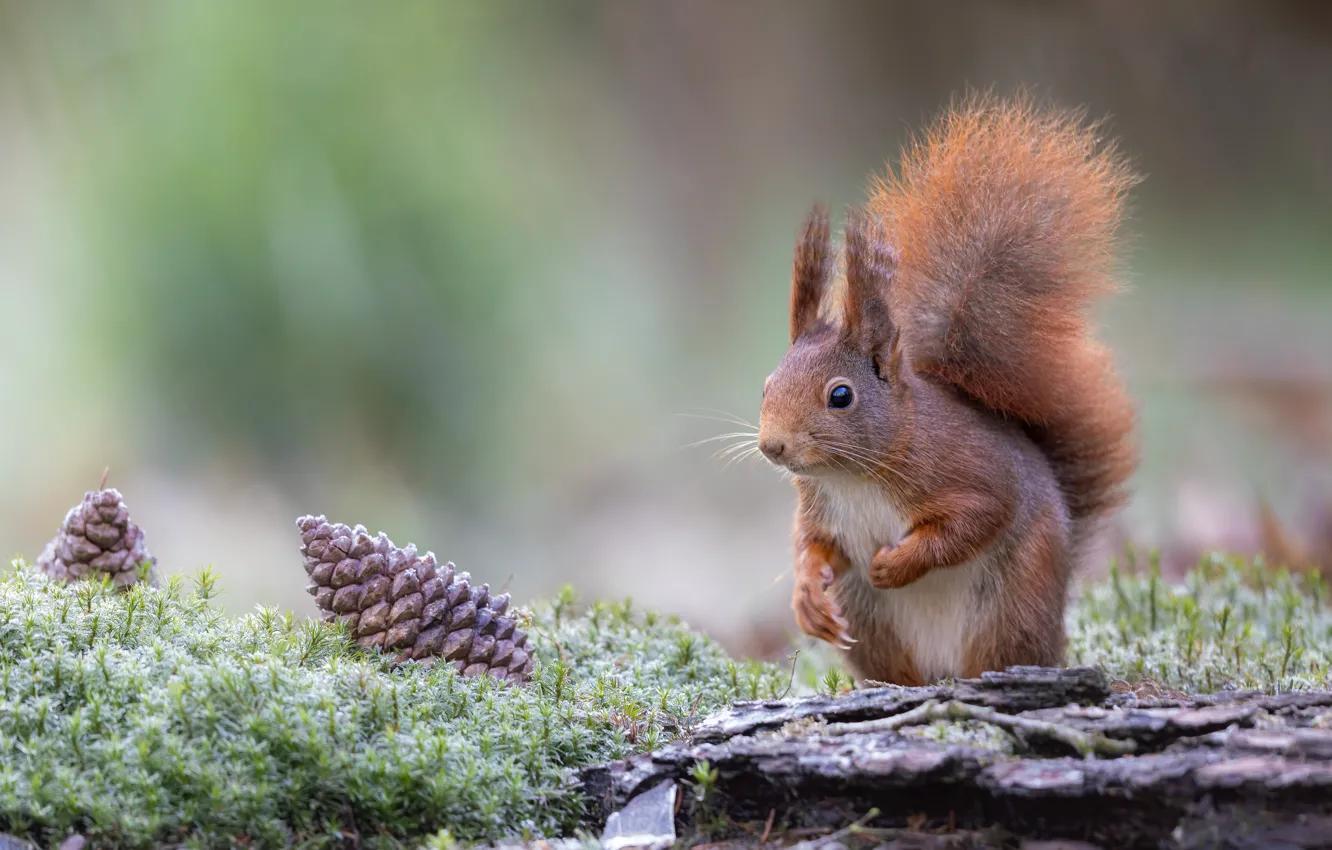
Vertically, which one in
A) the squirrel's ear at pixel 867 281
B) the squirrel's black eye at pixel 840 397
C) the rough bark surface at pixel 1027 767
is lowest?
the rough bark surface at pixel 1027 767

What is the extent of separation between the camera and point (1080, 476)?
8.29ft

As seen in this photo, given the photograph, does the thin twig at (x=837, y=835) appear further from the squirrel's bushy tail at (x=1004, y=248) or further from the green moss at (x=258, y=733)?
the squirrel's bushy tail at (x=1004, y=248)

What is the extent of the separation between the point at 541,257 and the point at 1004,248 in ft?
12.5

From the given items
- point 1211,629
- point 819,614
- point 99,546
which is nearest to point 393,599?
point 99,546

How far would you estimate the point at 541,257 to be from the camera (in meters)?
5.84

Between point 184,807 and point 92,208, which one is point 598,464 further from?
point 184,807

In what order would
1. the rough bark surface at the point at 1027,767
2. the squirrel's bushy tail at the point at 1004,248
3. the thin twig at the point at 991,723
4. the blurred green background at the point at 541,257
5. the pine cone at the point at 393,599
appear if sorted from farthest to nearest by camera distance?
the blurred green background at the point at 541,257 → the squirrel's bushy tail at the point at 1004,248 → the pine cone at the point at 393,599 → the thin twig at the point at 991,723 → the rough bark surface at the point at 1027,767

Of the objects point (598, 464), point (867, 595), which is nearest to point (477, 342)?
point (598, 464)

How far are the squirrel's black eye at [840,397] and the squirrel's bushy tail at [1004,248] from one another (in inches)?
12.4

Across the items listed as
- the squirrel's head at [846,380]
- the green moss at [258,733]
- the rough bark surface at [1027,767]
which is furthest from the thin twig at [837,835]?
the squirrel's head at [846,380]

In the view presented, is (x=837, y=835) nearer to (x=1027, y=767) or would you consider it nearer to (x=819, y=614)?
(x=1027, y=767)

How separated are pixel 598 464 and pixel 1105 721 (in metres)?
5.11

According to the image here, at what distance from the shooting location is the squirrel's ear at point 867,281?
210cm

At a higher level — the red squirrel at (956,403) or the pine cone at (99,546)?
the red squirrel at (956,403)
